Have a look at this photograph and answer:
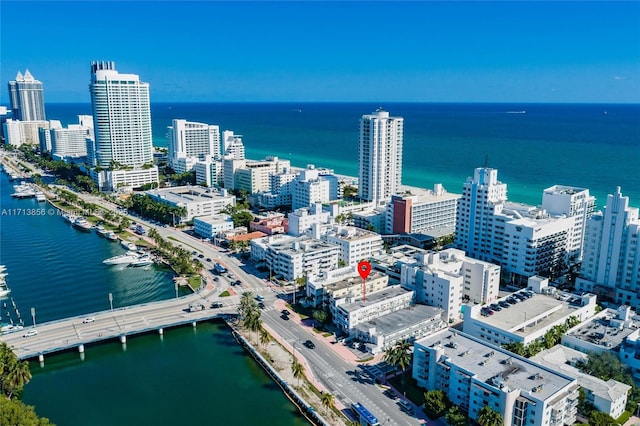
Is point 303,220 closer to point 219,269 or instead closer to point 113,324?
point 219,269

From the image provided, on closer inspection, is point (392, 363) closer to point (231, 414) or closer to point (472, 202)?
point (231, 414)

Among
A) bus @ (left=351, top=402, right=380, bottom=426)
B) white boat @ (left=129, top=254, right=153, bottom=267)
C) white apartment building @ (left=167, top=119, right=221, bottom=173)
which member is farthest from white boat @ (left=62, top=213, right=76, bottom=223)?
bus @ (left=351, top=402, right=380, bottom=426)

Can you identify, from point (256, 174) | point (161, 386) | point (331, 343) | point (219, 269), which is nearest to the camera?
point (161, 386)

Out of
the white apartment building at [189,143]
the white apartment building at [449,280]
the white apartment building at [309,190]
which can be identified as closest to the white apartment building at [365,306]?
the white apartment building at [449,280]

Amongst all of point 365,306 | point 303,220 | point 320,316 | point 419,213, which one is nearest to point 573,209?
point 419,213

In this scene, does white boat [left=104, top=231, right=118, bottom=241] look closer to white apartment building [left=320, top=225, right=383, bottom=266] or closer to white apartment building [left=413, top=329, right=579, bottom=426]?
white apartment building [left=320, top=225, right=383, bottom=266]

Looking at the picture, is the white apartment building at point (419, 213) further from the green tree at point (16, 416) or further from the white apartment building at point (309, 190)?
the green tree at point (16, 416)
